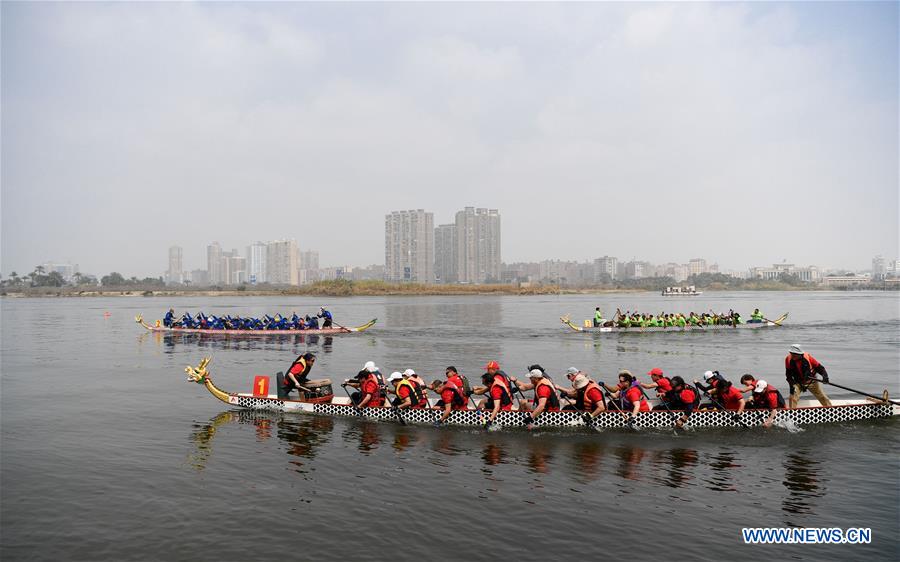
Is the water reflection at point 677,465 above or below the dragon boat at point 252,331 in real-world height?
below

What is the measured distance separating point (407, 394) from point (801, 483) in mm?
9624

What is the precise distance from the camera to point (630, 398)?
15.2m

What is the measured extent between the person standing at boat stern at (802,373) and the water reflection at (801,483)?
8.39ft

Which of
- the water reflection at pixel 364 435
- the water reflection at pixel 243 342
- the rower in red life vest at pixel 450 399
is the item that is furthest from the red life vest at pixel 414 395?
the water reflection at pixel 243 342

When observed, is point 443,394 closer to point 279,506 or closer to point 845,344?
point 279,506

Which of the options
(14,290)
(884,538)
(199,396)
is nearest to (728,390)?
(884,538)

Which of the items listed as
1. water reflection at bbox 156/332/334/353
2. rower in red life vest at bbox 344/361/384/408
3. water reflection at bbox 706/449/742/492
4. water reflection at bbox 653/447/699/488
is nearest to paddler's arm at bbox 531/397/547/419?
water reflection at bbox 653/447/699/488

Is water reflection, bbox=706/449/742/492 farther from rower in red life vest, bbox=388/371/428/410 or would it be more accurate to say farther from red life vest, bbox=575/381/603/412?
rower in red life vest, bbox=388/371/428/410

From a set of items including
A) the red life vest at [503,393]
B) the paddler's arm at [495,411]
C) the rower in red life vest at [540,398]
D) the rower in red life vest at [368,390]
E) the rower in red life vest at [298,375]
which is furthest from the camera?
the rower in red life vest at [298,375]

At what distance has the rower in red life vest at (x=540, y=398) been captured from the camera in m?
14.9

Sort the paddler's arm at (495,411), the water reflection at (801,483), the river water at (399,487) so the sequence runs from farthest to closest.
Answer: the paddler's arm at (495,411) → the water reflection at (801,483) → the river water at (399,487)

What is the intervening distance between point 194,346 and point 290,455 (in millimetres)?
29630

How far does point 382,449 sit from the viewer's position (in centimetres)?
1416

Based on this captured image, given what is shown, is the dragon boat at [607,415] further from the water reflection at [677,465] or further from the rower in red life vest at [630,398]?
the water reflection at [677,465]
